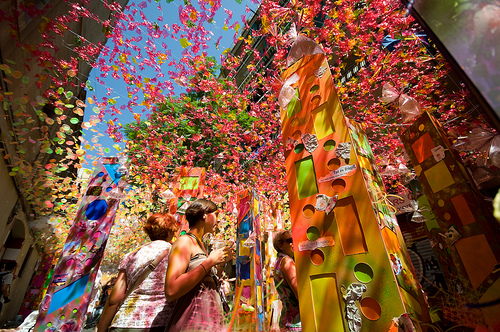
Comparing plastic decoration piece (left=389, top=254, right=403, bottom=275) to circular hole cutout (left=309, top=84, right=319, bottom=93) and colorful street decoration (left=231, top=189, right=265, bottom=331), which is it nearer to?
circular hole cutout (left=309, top=84, right=319, bottom=93)

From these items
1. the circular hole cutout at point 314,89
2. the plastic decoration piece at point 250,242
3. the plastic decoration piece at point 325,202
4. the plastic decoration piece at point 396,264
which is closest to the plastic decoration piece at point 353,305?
the plastic decoration piece at point 396,264

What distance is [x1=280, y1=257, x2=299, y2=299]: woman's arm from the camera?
2.09 m

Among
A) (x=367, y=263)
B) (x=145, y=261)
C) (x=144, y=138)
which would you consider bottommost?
(x=367, y=263)

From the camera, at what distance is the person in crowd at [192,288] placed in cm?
146

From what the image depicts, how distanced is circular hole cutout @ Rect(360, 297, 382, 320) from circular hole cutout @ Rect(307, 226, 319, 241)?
0.43 metres

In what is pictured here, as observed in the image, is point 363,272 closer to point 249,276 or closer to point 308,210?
point 308,210

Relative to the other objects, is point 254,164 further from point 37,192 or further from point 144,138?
point 37,192

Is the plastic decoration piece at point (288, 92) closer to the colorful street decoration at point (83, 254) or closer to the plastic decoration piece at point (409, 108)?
the plastic decoration piece at point (409, 108)

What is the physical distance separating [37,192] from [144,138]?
567cm

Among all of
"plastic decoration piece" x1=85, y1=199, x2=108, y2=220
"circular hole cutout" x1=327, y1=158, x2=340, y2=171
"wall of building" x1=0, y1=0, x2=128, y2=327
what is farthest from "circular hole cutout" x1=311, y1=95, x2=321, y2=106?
"wall of building" x1=0, y1=0, x2=128, y2=327

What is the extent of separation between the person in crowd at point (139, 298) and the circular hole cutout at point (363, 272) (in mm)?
1490

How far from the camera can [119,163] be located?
10.7ft

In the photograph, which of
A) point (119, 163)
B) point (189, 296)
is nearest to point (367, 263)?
point (189, 296)

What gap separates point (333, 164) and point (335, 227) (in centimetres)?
43
